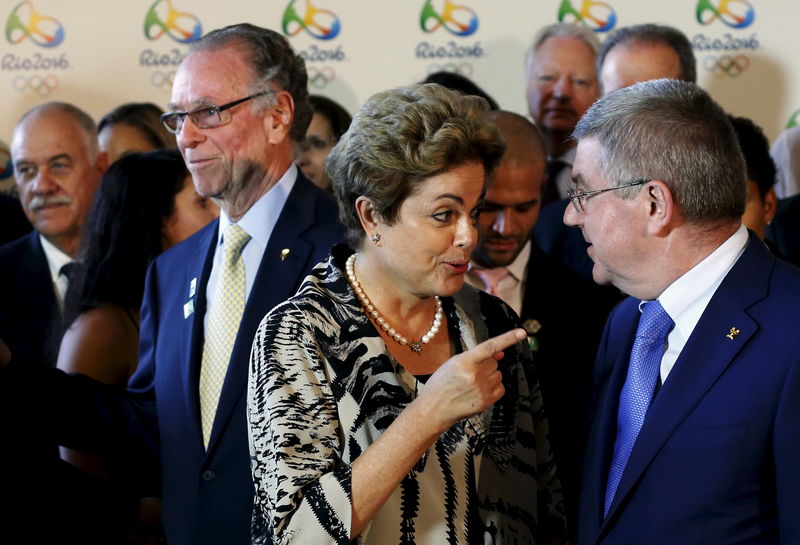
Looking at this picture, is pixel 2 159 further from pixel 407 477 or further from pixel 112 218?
pixel 407 477

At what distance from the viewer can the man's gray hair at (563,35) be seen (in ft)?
14.6

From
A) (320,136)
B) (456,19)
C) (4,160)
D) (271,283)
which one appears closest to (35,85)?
(4,160)

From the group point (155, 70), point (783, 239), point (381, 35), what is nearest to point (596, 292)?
point (783, 239)

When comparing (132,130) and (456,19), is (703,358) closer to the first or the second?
(456,19)

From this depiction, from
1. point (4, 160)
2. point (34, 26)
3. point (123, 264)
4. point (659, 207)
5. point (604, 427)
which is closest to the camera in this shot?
point (659, 207)

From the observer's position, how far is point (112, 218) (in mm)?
3520

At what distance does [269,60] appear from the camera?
307 cm

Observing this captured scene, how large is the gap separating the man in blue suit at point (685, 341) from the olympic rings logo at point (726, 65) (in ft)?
7.64

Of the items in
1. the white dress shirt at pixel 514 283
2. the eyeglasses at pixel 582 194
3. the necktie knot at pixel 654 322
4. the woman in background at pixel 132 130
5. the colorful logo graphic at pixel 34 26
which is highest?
the colorful logo graphic at pixel 34 26

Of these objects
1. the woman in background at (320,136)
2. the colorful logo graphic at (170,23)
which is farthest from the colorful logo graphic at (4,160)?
the woman in background at (320,136)

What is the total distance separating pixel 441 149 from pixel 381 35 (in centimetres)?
255

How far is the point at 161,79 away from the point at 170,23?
0.83 feet

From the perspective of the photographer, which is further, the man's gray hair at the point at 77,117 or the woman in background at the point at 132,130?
the woman in background at the point at 132,130

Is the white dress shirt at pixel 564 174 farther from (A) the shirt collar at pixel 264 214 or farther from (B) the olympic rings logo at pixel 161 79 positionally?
(B) the olympic rings logo at pixel 161 79
